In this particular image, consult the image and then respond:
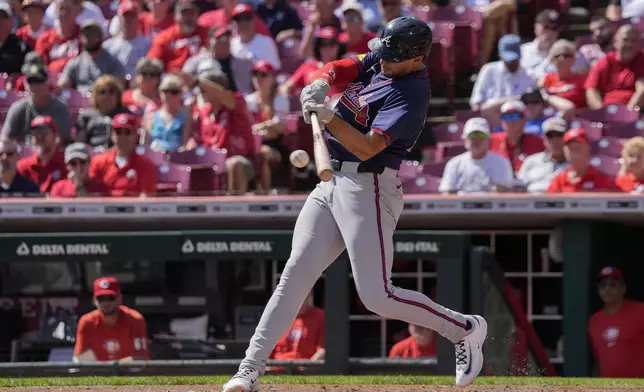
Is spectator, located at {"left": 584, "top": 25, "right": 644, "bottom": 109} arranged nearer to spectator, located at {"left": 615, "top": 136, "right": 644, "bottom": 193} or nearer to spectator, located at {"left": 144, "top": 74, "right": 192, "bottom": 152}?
spectator, located at {"left": 615, "top": 136, "right": 644, "bottom": 193}

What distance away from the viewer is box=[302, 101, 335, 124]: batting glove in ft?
15.2

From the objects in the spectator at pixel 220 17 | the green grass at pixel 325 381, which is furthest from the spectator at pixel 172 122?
the green grass at pixel 325 381

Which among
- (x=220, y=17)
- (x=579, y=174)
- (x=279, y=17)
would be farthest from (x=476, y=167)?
(x=220, y=17)

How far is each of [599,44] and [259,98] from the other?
9.93 ft

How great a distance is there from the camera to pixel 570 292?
8.59 metres

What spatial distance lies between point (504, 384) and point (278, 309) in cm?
163

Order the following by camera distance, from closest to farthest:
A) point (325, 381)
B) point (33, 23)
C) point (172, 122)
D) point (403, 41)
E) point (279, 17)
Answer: point (403, 41)
point (325, 381)
point (172, 122)
point (279, 17)
point (33, 23)

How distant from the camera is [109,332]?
8.29m

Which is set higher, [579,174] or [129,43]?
[129,43]

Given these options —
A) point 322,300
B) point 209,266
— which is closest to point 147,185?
point 209,266

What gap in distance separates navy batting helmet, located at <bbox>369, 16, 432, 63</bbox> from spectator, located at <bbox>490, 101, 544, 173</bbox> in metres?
4.82

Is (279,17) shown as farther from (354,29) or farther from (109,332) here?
(109,332)

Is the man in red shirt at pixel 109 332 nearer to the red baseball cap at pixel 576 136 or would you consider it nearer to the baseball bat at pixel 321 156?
the red baseball cap at pixel 576 136

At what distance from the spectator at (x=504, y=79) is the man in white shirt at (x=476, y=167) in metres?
1.34
